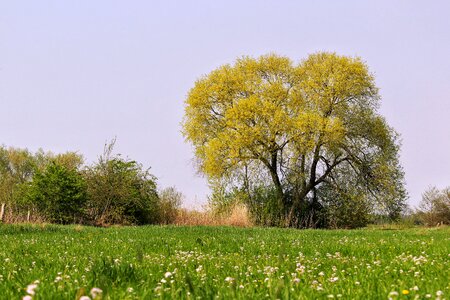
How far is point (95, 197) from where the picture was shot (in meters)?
37.4

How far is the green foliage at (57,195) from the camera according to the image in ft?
117

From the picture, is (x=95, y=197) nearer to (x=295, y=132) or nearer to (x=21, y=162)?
(x=295, y=132)

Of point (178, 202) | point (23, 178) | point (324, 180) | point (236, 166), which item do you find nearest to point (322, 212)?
point (324, 180)

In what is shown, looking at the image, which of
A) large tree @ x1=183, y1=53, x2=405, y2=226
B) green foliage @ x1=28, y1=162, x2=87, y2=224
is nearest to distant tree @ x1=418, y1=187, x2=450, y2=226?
large tree @ x1=183, y1=53, x2=405, y2=226

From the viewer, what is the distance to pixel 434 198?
4978 cm

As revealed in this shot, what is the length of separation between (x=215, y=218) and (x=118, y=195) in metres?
7.07

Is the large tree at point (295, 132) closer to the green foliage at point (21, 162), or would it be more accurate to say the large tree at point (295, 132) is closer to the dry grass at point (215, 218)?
the dry grass at point (215, 218)

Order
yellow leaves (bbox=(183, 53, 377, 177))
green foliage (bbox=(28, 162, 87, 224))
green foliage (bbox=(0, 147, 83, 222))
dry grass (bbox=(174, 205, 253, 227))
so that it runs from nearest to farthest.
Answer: dry grass (bbox=(174, 205, 253, 227)), green foliage (bbox=(28, 162, 87, 224)), yellow leaves (bbox=(183, 53, 377, 177)), green foliage (bbox=(0, 147, 83, 222))

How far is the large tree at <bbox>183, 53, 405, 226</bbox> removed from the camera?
40500mm

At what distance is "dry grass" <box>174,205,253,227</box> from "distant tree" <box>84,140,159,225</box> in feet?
8.32

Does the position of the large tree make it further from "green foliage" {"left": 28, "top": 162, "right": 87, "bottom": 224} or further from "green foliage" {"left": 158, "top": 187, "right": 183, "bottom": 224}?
"green foliage" {"left": 28, "top": 162, "right": 87, "bottom": 224}

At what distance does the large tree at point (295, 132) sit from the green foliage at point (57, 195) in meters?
10.3

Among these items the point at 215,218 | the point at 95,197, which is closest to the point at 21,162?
the point at 95,197

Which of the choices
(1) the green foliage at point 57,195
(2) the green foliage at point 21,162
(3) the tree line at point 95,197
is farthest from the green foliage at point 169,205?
(2) the green foliage at point 21,162
